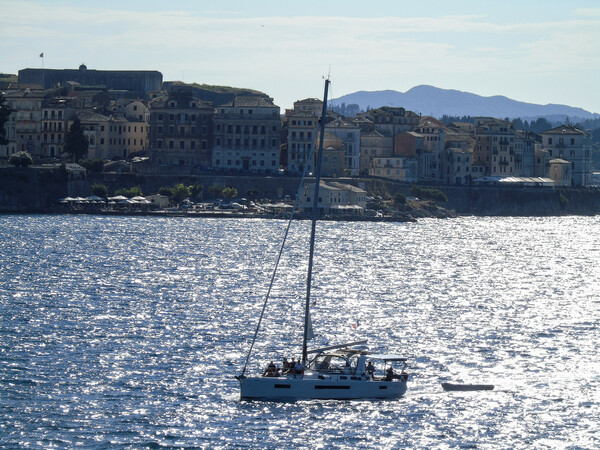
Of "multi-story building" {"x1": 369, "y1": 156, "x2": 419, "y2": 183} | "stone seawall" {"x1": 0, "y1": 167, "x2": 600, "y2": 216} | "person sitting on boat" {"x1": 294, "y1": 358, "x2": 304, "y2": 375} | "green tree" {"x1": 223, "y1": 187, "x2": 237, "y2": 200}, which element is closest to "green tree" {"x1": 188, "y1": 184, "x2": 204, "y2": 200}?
"stone seawall" {"x1": 0, "y1": 167, "x2": 600, "y2": 216}

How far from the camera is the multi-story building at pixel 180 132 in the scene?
17450 cm

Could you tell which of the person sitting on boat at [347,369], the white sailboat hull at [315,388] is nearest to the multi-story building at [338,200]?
the person sitting on boat at [347,369]

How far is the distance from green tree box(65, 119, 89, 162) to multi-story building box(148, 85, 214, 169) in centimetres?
1043

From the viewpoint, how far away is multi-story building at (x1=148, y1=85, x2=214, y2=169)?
6870 inches

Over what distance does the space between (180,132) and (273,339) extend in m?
115

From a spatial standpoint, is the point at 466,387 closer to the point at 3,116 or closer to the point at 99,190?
the point at 99,190

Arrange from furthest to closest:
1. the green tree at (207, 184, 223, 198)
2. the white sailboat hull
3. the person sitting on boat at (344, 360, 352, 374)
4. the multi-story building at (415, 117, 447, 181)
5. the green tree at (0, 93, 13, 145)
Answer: the multi-story building at (415, 117, 447, 181), the green tree at (207, 184, 223, 198), the green tree at (0, 93, 13, 145), the person sitting on boat at (344, 360, 352, 374), the white sailboat hull

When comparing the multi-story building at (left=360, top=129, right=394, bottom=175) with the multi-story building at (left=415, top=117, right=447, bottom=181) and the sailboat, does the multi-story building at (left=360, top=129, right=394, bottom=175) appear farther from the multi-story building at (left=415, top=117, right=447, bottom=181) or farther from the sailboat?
the sailboat

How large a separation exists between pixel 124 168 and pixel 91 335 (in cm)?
10676

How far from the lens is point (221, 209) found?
157 m

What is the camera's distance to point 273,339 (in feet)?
206

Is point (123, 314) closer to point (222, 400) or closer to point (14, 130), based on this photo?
point (222, 400)

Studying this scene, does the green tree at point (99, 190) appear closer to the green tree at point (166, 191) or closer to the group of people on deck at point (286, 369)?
the green tree at point (166, 191)

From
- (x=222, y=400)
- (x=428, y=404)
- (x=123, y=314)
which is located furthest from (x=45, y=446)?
(x=123, y=314)
